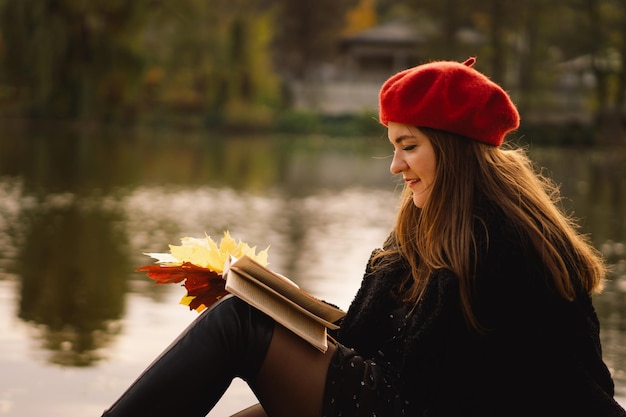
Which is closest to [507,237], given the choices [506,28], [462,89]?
[462,89]

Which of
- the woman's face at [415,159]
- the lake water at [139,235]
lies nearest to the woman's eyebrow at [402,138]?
the woman's face at [415,159]

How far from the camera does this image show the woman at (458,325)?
239 centimetres

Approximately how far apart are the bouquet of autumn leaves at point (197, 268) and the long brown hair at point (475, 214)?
1.57 ft

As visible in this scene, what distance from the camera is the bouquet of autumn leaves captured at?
2.63 meters

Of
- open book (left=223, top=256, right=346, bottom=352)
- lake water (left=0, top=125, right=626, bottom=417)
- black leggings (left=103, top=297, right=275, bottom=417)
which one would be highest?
open book (left=223, top=256, right=346, bottom=352)

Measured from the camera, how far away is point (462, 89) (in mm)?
2508

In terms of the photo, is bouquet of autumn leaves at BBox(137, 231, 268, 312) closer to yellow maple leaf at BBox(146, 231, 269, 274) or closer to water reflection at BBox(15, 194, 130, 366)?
yellow maple leaf at BBox(146, 231, 269, 274)

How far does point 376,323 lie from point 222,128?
106 feet

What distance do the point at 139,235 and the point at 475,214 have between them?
6.99 m

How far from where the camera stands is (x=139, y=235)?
9.19m

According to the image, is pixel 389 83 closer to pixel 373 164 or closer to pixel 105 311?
pixel 105 311

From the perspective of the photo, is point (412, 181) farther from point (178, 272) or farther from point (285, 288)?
point (178, 272)

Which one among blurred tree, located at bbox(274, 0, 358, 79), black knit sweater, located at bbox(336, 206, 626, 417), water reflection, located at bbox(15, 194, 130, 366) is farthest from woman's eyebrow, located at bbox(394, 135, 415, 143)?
blurred tree, located at bbox(274, 0, 358, 79)

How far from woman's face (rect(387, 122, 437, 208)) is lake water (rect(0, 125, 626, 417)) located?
0.83 m
